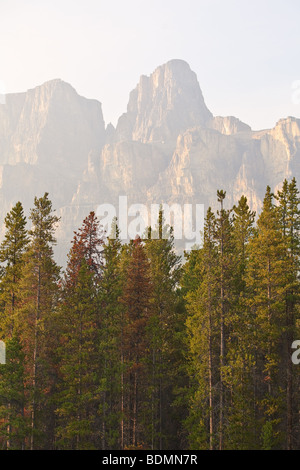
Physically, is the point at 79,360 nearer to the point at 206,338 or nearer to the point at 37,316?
the point at 37,316

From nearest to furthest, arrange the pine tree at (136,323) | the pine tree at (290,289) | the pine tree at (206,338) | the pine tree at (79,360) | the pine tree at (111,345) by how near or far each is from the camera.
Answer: the pine tree at (206,338), the pine tree at (79,360), the pine tree at (290,289), the pine tree at (111,345), the pine tree at (136,323)

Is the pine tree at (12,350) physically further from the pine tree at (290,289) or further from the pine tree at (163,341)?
the pine tree at (290,289)

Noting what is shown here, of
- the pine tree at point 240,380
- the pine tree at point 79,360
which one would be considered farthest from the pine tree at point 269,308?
the pine tree at point 79,360

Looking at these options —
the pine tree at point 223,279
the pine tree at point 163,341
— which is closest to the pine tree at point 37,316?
the pine tree at point 163,341

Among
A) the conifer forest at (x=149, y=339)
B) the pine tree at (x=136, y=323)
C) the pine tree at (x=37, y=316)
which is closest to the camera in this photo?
the conifer forest at (x=149, y=339)

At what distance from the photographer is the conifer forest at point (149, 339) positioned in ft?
95.8

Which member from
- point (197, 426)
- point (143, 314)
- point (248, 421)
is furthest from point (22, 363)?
point (248, 421)

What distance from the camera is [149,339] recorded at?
34.2 metres

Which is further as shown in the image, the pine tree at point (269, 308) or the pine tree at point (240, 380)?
the pine tree at point (269, 308)

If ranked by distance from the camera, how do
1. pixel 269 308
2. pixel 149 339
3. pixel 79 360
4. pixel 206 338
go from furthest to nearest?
pixel 149 339, pixel 269 308, pixel 79 360, pixel 206 338

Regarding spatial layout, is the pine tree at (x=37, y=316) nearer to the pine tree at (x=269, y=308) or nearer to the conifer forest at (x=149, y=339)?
the conifer forest at (x=149, y=339)

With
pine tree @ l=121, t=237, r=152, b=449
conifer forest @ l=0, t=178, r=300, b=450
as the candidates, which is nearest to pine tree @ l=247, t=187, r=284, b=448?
conifer forest @ l=0, t=178, r=300, b=450

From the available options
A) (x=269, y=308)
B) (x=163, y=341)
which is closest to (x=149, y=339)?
(x=163, y=341)
